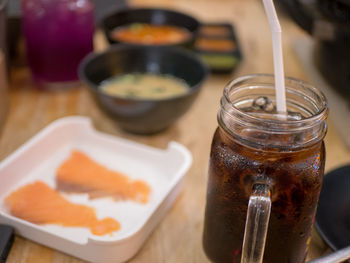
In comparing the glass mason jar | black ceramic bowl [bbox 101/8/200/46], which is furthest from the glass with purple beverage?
the glass mason jar

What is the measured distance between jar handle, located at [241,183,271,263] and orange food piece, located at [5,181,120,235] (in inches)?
9.4

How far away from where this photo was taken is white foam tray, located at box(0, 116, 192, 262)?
65cm

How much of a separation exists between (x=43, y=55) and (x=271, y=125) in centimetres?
70

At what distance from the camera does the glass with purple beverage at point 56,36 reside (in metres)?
1.03

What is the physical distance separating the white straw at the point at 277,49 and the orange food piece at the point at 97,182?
0.98ft

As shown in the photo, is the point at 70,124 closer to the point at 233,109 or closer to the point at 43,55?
the point at 43,55

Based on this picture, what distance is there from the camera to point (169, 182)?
0.81 m

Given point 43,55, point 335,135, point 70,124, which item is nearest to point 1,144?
point 70,124

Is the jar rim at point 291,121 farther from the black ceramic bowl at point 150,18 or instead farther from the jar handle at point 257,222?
the black ceramic bowl at point 150,18

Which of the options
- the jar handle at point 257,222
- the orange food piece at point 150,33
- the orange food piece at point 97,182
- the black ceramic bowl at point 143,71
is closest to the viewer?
the jar handle at point 257,222

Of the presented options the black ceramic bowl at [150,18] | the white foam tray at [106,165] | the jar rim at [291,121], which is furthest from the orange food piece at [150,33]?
A: the jar rim at [291,121]

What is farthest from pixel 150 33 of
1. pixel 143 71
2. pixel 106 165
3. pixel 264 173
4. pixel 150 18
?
pixel 264 173

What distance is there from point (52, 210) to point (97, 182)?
0.32 feet

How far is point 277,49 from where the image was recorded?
0.54 meters
